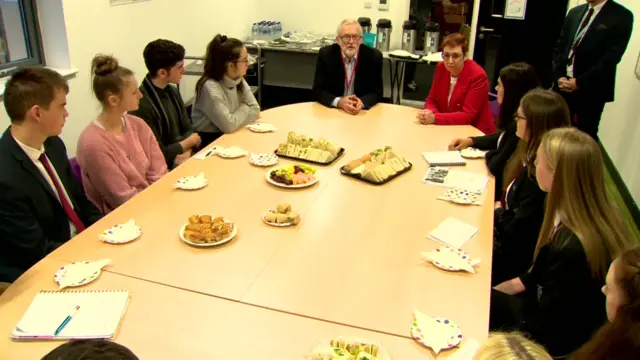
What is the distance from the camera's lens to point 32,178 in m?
1.94

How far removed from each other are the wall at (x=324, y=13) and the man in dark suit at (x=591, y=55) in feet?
7.12

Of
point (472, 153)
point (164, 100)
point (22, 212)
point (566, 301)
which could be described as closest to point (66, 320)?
point (22, 212)

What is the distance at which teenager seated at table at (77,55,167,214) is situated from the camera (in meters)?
2.34

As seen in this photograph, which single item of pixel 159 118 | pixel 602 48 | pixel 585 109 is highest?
pixel 602 48

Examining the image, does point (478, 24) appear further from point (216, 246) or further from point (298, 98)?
point (216, 246)

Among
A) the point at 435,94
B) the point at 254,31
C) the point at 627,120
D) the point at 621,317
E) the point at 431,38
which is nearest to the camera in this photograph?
the point at 621,317

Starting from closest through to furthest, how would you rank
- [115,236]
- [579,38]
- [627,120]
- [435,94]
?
[115,236], [435,94], [579,38], [627,120]

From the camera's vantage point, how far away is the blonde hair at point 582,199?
5.54ft

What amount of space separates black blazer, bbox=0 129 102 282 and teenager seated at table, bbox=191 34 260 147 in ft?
4.17

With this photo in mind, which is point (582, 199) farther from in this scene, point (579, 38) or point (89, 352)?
point (579, 38)

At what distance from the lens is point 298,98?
6.60m

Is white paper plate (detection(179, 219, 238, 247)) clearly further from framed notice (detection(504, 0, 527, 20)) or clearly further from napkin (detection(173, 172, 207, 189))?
framed notice (detection(504, 0, 527, 20))

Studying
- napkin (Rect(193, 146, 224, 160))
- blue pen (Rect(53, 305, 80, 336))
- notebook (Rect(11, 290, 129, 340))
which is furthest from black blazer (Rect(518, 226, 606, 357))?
napkin (Rect(193, 146, 224, 160))

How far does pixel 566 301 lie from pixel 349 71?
8.38ft
